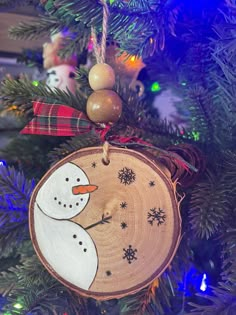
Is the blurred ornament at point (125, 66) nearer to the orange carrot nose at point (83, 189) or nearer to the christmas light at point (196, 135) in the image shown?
the christmas light at point (196, 135)

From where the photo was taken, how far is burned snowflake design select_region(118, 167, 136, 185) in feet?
1.11

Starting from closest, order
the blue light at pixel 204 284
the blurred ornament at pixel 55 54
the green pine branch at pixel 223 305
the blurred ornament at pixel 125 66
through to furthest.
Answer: the green pine branch at pixel 223 305 < the blue light at pixel 204 284 < the blurred ornament at pixel 125 66 < the blurred ornament at pixel 55 54

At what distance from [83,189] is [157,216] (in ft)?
0.22

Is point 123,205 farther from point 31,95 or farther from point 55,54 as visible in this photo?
point 55,54

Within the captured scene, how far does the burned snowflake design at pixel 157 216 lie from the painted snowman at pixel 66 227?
0.17 ft

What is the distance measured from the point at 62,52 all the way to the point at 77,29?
0.09 meters

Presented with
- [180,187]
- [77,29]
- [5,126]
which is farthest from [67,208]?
[5,126]

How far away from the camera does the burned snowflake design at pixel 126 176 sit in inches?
13.3

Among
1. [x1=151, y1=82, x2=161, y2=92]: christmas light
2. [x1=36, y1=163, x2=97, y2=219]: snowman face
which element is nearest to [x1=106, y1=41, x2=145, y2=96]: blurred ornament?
[x1=151, y1=82, x2=161, y2=92]: christmas light

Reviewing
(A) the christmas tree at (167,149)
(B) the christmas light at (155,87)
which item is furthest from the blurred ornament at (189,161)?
(B) the christmas light at (155,87)

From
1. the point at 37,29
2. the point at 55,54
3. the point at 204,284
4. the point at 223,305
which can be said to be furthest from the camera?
the point at 55,54

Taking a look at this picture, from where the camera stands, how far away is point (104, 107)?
0.36m

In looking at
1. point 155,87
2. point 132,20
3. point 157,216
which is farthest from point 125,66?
point 157,216

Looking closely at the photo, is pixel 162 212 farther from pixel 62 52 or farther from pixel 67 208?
pixel 62 52
